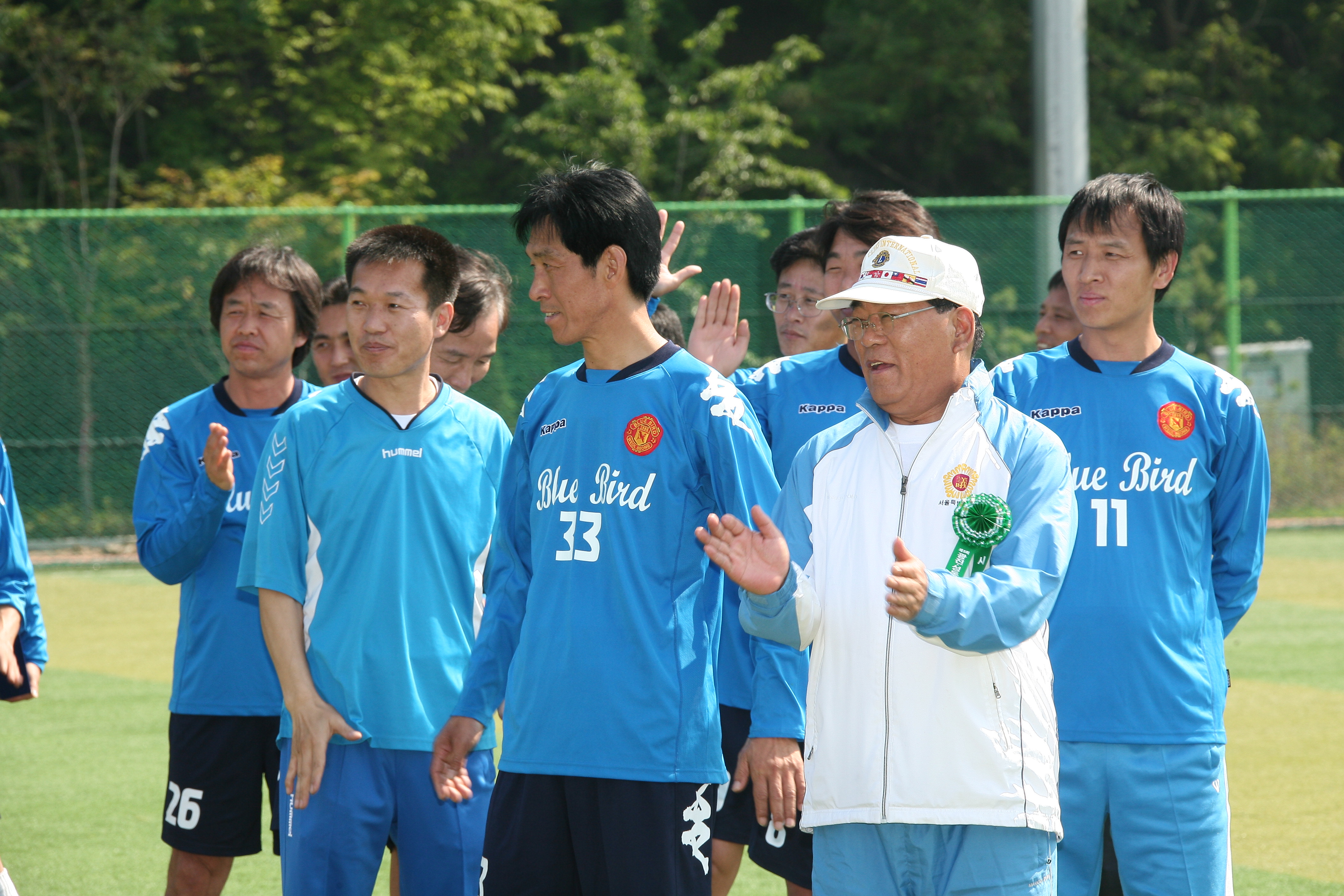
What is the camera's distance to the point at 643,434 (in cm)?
336

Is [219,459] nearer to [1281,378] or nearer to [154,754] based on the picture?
[154,754]

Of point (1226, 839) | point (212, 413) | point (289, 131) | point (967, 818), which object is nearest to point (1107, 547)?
point (1226, 839)

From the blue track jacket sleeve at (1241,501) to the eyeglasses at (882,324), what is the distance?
1.27 metres

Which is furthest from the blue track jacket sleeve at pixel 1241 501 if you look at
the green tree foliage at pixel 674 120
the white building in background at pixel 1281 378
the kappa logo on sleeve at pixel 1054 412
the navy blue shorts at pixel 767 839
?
the green tree foliage at pixel 674 120

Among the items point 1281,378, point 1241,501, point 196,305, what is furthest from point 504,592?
point 1281,378

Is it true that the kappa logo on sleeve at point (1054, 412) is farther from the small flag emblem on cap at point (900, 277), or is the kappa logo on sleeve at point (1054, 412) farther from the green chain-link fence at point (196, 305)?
the green chain-link fence at point (196, 305)

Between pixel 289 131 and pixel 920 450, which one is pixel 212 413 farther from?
pixel 289 131

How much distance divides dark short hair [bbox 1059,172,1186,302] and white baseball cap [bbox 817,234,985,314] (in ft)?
3.47

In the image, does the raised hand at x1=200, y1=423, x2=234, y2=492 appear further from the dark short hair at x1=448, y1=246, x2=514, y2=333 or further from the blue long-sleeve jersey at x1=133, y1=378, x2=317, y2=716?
the dark short hair at x1=448, y1=246, x2=514, y2=333

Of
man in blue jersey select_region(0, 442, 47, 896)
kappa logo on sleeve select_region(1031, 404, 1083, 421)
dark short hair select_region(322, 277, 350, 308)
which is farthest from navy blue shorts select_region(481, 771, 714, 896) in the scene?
dark short hair select_region(322, 277, 350, 308)

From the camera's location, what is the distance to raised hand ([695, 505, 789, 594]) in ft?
9.12

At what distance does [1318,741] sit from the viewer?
7066 mm

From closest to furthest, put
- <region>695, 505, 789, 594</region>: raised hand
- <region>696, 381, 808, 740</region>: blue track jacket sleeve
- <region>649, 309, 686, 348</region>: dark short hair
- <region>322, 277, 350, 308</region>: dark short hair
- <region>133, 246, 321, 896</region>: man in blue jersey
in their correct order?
<region>695, 505, 789, 594</region>: raised hand → <region>696, 381, 808, 740</region>: blue track jacket sleeve → <region>133, 246, 321, 896</region>: man in blue jersey → <region>649, 309, 686, 348</region>: dark short hair → <region>322, 277, 350, 308</region>: dark short hair

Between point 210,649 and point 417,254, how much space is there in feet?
4.87
